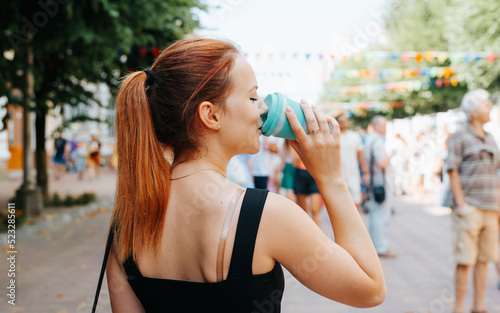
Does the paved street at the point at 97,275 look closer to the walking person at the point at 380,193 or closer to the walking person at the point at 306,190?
the walking person at the point at 380,193

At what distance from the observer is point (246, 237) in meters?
1.13

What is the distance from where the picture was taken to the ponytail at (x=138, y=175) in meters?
1.26

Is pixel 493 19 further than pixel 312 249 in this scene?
Yes

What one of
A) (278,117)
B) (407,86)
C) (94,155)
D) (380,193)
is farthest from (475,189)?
(407,86)

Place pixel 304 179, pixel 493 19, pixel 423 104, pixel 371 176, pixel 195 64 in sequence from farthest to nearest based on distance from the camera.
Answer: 1. pixel 423 104
2. pixel 493 19
3. pixel 304 179
4. pixel 371 176
5. pixel 195 64

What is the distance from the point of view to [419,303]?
15.8 feet

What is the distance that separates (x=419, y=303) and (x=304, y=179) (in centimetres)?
316

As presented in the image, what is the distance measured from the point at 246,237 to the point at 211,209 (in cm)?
12

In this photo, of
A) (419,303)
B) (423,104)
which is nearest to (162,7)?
(419,303)

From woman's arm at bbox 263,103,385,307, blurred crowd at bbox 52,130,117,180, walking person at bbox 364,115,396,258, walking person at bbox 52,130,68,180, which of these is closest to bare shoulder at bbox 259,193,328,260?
woman's arm at bbox 263,103,385,307

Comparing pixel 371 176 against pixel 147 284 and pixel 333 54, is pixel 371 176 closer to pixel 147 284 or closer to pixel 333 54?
pixel 147 284

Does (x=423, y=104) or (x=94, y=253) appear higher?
(x=423, y=104)

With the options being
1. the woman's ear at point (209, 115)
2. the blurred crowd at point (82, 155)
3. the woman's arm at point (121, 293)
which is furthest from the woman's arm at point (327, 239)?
the blurred crowd at point (82, 155)

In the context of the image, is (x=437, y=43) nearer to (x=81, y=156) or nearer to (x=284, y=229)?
(x=81, y=156)
